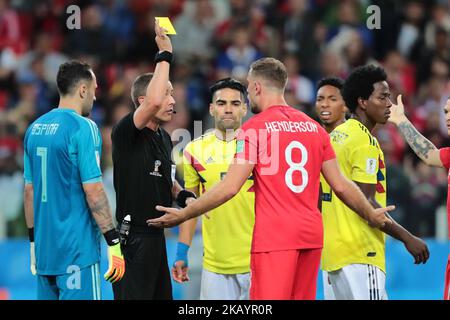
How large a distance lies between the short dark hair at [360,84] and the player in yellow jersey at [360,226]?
0.08 ft

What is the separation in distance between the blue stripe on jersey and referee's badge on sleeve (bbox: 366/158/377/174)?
84.8 inches

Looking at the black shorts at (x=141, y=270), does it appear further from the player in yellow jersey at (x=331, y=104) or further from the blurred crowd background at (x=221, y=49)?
the blurred crowd background at (x=221, y=49)

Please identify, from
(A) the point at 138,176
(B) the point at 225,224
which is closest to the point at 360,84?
(B) the point at 225,224

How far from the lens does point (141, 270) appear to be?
8.29 metres

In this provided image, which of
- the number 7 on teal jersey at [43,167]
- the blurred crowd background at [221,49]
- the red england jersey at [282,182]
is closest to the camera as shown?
the red england jersey at [282,182]

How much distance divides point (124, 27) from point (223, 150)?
27.7 feet

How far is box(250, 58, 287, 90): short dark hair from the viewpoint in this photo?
769 cm

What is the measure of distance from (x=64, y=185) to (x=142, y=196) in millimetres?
709

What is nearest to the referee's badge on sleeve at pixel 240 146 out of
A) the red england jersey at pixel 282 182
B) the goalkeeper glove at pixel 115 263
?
the red england jersey at pixel 282 182

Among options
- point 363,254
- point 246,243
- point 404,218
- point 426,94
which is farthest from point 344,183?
point 426,94

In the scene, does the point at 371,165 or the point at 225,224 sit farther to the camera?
the point at 225,224

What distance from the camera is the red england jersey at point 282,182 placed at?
7.36m

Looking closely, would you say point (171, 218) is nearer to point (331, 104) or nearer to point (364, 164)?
point (364, 164)
